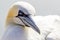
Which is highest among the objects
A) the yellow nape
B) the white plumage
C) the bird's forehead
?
the bird's forehead

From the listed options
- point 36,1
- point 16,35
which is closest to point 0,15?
point 36,1

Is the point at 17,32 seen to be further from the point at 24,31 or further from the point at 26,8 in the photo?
the point at 26,8

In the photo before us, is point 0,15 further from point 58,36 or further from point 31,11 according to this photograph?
point 31,11

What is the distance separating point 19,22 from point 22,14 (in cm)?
4

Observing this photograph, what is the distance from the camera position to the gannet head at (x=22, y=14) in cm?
73

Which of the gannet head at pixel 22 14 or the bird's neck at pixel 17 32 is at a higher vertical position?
the gannet head at pixel 22 14

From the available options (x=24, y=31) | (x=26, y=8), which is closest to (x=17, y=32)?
(x=24, y=31)

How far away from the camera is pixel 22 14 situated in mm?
757

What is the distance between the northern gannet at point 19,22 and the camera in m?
0.73

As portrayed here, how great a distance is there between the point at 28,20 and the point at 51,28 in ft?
0.91

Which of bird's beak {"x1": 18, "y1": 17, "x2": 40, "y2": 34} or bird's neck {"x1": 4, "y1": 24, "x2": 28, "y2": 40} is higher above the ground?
bird's beak {"x1": 18, "y1": 17, "x2": 40, "y2": 34}

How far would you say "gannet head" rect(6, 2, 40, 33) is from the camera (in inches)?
28.5

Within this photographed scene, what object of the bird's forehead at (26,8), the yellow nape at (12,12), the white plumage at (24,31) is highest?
the bird's forehead at (26,8)

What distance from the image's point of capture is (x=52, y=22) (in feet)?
3.50
